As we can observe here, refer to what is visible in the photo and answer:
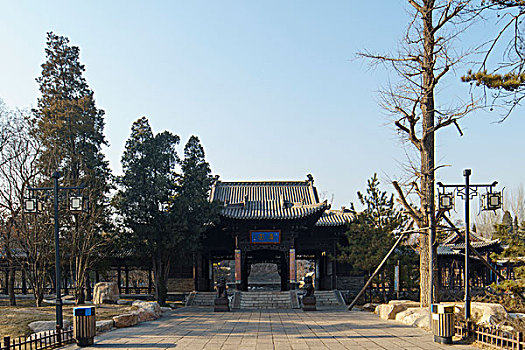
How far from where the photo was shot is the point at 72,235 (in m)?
19.0

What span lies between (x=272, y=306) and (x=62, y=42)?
50.4 feet

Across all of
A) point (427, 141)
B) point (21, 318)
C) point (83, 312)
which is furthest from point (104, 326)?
point (427, 141)

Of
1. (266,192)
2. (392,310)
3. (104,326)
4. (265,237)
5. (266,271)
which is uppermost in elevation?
(266,192)

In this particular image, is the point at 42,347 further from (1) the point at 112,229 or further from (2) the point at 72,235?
(1) the point at 112,229

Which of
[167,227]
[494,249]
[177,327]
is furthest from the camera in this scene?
[494,249]

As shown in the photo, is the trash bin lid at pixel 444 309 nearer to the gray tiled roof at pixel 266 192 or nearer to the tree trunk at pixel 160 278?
the tree trunk at pixel 160 278

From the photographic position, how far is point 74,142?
815 inches

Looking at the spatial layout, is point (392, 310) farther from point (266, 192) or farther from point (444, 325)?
point (266, 192)

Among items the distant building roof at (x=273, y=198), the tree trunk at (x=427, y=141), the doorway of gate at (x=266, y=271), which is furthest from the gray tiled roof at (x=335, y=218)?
the tree trunk at (x=427, y=141)

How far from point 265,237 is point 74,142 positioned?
31.6 ft

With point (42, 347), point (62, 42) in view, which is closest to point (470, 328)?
point (42, 347)

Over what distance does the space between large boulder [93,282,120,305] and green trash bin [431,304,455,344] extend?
13025 mm

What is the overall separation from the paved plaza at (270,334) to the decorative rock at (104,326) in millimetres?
286

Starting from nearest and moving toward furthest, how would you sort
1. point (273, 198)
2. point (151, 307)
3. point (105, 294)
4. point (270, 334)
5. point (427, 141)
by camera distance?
point (270, 334)
point (427, 141)
point (151, 307)
point (105, 294)
point (273, 198)
